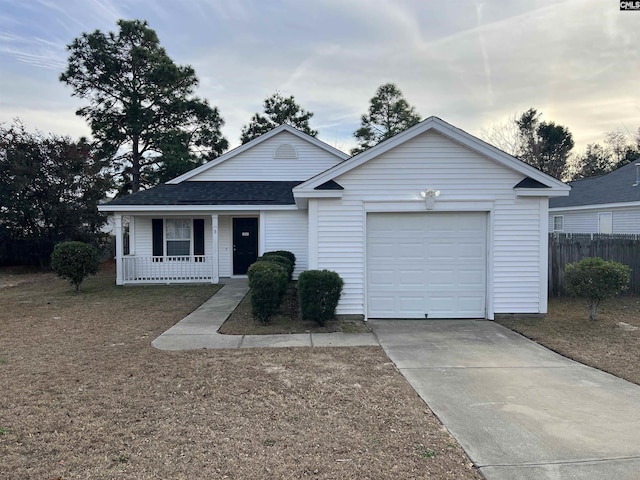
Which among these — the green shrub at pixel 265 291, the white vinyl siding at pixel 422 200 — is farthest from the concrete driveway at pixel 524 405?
the green shrub at pixel 265 291

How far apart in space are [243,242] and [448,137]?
384 inches

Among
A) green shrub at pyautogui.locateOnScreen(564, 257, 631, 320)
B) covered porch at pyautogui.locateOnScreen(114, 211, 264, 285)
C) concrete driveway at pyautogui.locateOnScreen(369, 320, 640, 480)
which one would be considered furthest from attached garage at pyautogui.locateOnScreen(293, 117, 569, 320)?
covered porch at pyautogui.locateOnScreen(114, 211, 264, 285)

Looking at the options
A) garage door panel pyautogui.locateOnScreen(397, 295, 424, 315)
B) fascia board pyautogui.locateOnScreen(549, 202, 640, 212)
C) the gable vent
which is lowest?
garage door panel pyautogui.locateOnScreen(397, 295, 424, 315)

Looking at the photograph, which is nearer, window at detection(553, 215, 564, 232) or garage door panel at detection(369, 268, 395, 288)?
garage door panel at detection(369, 268, 395, 288)

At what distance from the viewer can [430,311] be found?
336 inches

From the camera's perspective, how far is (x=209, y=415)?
3994 millimetres

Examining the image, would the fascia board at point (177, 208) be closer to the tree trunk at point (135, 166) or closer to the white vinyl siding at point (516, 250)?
the white vinyl siding at point (516, 250)

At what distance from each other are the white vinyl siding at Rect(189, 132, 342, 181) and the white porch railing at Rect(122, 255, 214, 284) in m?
4.25

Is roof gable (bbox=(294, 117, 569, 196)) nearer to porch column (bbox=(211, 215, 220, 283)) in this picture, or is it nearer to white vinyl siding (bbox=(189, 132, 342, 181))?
porch column (bbox=(211, 215, 220, 283))

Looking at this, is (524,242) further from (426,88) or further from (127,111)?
(127,111)

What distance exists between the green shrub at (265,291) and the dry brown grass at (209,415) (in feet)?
→ 5.69

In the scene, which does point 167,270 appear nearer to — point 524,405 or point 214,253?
point 214,253

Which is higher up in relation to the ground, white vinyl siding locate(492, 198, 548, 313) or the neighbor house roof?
the neighbor house roof

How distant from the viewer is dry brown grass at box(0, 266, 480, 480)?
310 centimetres
